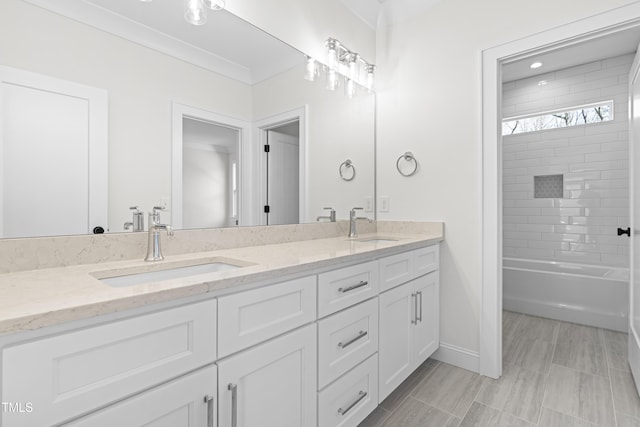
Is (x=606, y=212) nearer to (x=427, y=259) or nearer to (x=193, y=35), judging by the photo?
(x=427, y=259)

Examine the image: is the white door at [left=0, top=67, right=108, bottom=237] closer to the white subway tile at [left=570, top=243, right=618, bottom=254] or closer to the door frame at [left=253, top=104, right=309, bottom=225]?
the door frame at [left=253, top=104, right=309, bottom=225]

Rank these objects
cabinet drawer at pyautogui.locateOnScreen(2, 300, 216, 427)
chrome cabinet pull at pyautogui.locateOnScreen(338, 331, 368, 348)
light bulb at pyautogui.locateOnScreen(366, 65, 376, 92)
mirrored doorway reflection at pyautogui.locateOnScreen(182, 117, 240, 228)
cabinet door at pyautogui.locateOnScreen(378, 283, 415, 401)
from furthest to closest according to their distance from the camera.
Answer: light bulb at pyautogui.locateOnScreen(366, 65, 376, 92) < cabinet door at pyautogui.locateOnScreen(378, 283, 415, 401) < mirrored doorway reflection at pyautogui.locateOnScreen(182, 117, 240, 228) < chrome cabinet pull at pyautogui.locateOnScreen(338, 331, 368, 348) < cabinet drawer at pyautogui.locateOnScreen(2, 300, 216, 427)

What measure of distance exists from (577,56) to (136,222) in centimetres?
397

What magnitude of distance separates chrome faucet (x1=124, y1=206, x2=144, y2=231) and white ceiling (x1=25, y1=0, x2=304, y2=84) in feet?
2.22

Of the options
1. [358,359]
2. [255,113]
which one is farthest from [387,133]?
[358,359]

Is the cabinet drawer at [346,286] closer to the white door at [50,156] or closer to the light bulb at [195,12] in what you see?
the white door at [50,156]

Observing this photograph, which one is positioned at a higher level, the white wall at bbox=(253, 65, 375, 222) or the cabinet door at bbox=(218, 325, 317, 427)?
the white wall at bbox=(253, 65, 375, 222)

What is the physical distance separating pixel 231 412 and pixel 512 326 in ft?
9.14

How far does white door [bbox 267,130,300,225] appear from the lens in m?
1.83

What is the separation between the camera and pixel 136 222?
4.17 ft

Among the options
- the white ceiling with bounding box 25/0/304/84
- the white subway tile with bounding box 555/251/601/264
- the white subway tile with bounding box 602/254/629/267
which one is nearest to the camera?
the white ceiling with bounding box 25/0/304/84

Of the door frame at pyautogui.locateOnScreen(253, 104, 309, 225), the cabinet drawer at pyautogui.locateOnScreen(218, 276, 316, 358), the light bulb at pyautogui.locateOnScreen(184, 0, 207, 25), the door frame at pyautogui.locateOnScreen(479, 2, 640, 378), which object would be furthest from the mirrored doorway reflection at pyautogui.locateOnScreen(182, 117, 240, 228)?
the door frame at pyautogui.locateOnScreen(479, 2, 640, 378)

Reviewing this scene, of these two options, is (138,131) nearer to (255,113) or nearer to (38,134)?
(38,134)

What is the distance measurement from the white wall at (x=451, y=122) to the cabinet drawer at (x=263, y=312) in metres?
1.36
